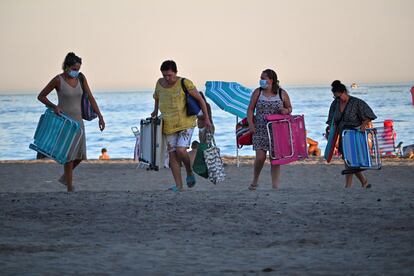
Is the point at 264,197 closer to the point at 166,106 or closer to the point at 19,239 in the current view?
the point at 166,106

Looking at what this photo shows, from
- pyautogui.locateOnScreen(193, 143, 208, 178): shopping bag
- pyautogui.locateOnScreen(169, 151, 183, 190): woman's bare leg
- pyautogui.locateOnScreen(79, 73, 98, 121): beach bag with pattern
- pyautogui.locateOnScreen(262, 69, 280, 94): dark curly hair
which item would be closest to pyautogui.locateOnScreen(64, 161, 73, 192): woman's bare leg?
pyautogui.locateOnScreen(79, 73, 98, 121): beach bag with pattern

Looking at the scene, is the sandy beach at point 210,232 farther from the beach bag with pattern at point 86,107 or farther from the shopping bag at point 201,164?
the beach bag with pattern at point 86,107

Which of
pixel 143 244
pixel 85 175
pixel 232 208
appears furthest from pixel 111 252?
pixel 85 175

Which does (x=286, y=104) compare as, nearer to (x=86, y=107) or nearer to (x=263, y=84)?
(x=263, y=84)

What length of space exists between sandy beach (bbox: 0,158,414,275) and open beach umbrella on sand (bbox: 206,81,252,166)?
6.70 metres

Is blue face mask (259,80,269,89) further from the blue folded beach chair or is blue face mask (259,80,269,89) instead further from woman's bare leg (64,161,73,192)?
woman's bare leg (64,161,73,192)

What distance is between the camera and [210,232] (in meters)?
8.97

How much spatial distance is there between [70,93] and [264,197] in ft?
8.22

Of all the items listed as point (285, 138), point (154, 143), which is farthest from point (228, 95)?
point (154, 143)

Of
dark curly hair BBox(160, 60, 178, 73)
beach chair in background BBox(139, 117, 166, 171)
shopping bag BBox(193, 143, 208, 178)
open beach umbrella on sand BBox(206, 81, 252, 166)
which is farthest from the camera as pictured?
open beach umbrella on sand BBox(206, 81, 252, 166)

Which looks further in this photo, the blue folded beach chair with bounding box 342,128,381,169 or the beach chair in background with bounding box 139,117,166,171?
Answer: the blue folded beach chair with bounding box 342,128,381,169

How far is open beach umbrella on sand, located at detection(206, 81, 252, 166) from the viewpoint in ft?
58.2

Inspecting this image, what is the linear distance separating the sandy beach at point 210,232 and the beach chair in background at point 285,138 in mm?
999

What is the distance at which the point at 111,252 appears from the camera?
26.4 feet
